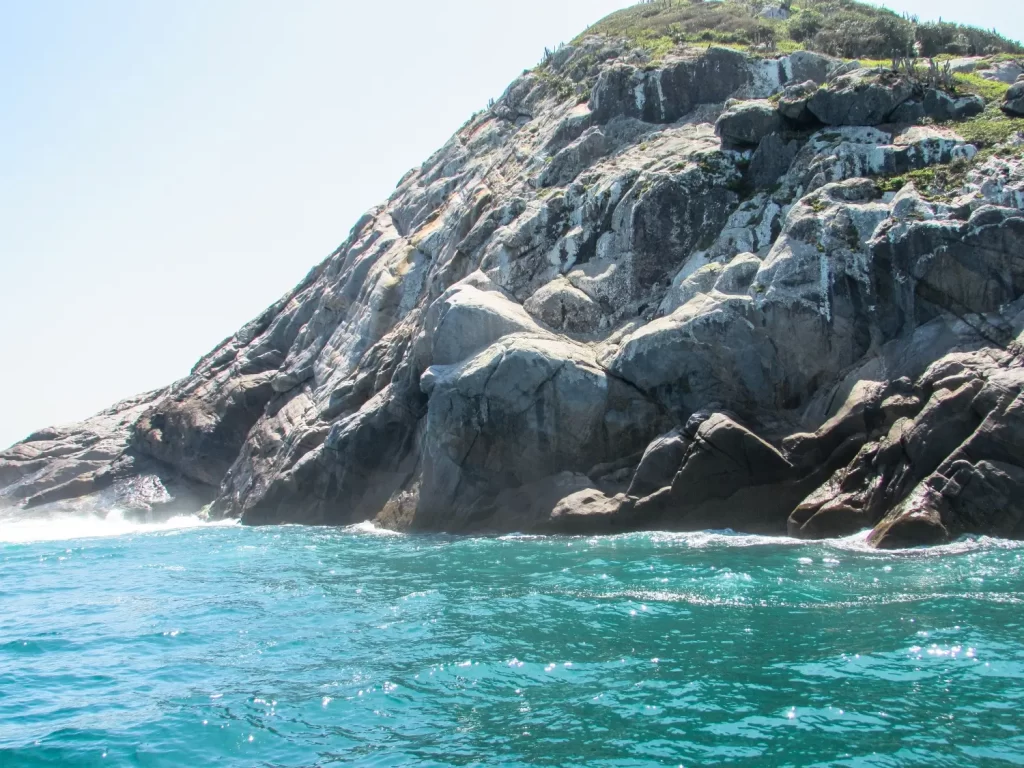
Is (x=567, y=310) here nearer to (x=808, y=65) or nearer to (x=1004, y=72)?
(x=808, y=65)

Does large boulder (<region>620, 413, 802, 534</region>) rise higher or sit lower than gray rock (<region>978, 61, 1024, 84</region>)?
lower

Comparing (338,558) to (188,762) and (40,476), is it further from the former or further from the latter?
(40,476)

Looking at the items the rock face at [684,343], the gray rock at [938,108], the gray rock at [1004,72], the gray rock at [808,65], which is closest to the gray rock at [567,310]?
the rock face at [684,343]

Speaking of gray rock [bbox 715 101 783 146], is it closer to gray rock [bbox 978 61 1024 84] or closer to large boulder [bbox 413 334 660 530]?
gray rock [bbox 978 61 1024 84]

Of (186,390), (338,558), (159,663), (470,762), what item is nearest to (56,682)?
(159,663)

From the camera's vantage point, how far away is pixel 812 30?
5031 cm

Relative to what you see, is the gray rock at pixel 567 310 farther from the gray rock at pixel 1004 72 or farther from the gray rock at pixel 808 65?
the gray rock at pixel 1004 72

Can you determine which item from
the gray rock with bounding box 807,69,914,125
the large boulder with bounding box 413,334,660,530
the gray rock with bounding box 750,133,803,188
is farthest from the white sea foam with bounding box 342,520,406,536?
the gray rock with bounding box 807,69,914,125

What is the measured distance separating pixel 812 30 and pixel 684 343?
105 ft

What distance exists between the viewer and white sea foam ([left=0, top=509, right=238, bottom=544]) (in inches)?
1634

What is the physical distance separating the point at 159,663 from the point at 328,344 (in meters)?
33.6

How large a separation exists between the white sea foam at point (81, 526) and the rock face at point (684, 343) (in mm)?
1638

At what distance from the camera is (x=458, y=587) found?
65.5ft

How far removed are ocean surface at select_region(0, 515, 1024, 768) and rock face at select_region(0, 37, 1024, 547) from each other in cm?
349
